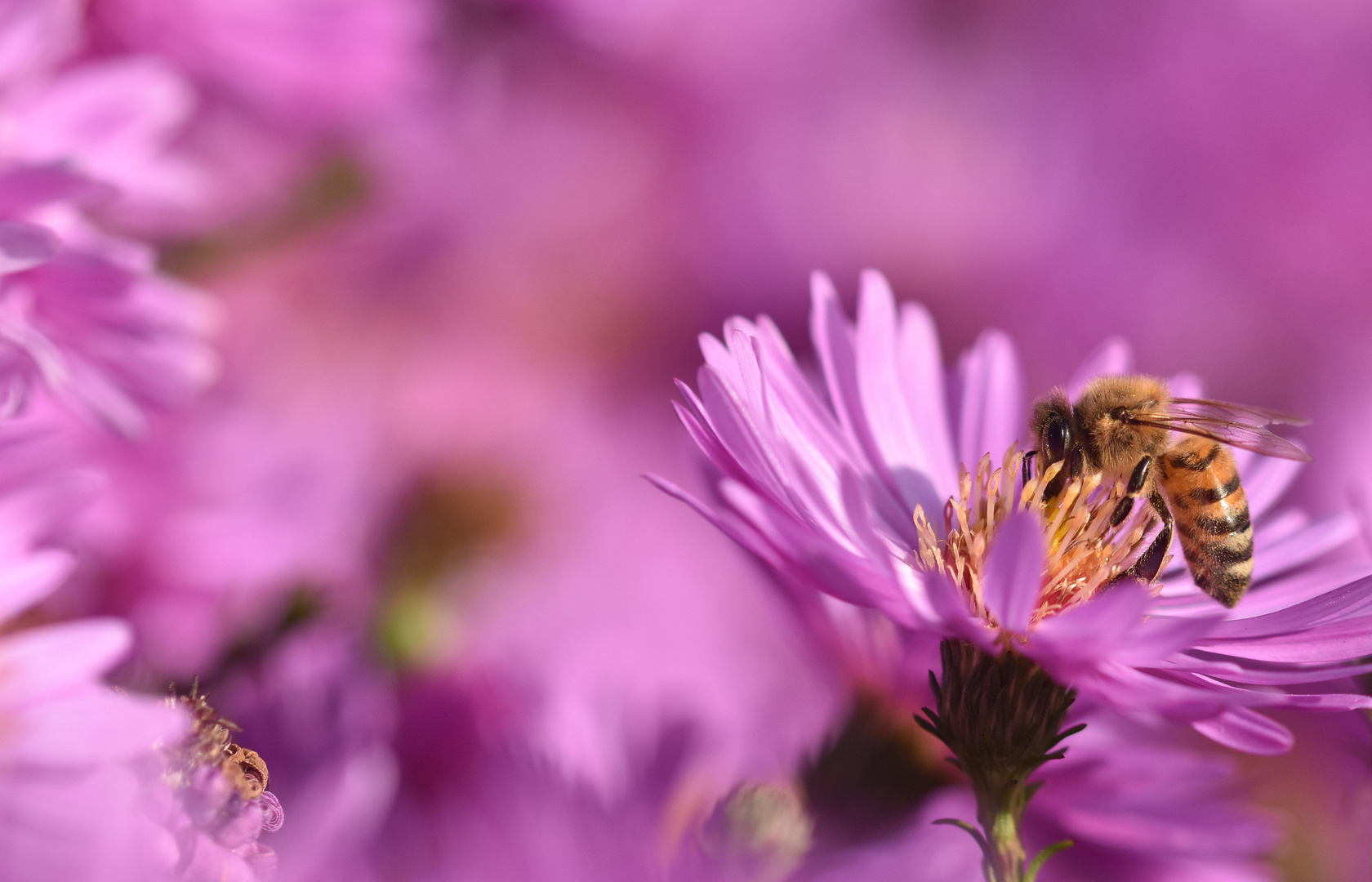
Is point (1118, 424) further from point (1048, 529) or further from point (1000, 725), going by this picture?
point (1000, 725)

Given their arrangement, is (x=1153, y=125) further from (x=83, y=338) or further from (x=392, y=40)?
(x=83, y=338)

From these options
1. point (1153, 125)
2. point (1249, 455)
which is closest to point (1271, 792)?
point (1249, 455)

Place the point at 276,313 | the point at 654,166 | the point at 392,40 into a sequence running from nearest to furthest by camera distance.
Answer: the point at 392,40 < the point at 276,313 < the point at 654,166

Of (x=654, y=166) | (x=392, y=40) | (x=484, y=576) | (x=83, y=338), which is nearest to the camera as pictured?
(x=83, y=338)

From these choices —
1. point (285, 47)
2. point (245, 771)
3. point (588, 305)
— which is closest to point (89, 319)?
point (245, 771)

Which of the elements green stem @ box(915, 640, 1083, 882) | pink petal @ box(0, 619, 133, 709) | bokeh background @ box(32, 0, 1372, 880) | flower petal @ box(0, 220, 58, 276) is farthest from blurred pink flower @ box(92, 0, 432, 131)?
green stem @ box(915, 640, 1083, 882)

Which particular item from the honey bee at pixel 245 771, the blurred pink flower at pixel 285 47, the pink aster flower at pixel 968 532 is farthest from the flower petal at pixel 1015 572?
the blurred pink flower at pixel 285 47

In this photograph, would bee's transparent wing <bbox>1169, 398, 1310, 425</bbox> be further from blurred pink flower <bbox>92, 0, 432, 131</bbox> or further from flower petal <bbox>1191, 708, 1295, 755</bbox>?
blurred pink flower <bbox>92, 0, 432, 131</bbox>
